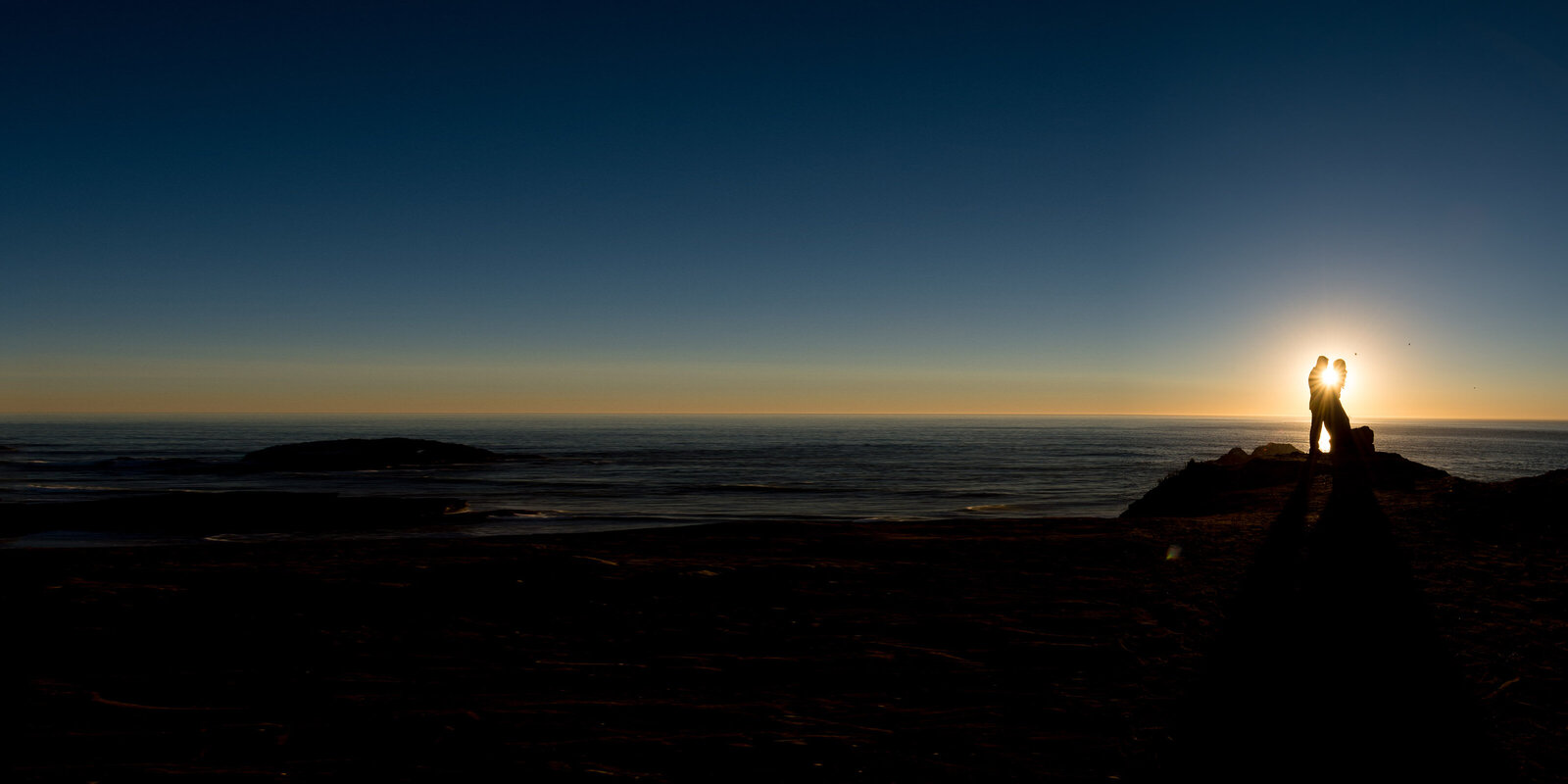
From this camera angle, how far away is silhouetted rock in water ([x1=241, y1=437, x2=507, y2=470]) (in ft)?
175

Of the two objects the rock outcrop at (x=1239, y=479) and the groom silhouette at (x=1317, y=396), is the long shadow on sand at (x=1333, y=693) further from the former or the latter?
the rock outcrop at (x=1239, y=479)

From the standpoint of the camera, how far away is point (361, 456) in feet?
185

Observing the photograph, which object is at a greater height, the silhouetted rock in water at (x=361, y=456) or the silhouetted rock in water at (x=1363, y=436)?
the silhouetted rock in water at (x=1363, y=436)

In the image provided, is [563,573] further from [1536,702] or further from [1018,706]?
[1536,702]

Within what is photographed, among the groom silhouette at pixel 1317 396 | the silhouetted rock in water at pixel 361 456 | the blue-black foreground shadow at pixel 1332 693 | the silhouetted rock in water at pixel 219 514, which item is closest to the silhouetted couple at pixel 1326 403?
the groom silhouette at pixel 1317 396

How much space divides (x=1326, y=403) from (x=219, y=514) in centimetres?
2892

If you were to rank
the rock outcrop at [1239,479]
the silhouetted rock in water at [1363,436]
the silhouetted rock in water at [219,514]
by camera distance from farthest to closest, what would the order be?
1. the silhouetted rock in water at [219,514]
2. the rock outcrop at [1239,479]
3. the silhouetted rock in water at [1363,436]

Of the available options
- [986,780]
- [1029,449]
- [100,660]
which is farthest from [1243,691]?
[1029,449]

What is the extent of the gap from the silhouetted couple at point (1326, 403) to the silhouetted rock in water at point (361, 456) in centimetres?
Result: 5348

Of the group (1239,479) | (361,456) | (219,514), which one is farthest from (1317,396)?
(361,456)

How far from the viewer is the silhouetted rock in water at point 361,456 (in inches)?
2095

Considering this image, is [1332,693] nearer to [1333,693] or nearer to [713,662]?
[1333,693]

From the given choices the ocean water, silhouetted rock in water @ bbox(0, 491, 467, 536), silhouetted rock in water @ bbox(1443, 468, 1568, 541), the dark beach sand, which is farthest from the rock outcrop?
silhouetted rock in water @ bbox(0, 491, 467, 536)

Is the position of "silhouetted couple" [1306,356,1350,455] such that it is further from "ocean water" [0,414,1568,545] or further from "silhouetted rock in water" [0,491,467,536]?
"silhouetted rock in water" [0,491,467,536]
